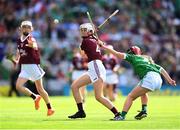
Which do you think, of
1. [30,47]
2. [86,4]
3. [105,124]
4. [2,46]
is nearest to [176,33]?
[86,4]

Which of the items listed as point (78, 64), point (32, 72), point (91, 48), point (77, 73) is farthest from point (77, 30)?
point (91, 48)

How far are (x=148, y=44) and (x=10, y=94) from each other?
8.40 m

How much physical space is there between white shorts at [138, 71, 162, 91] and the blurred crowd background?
66.1 feet

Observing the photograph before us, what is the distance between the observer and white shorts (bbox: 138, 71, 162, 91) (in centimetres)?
1955

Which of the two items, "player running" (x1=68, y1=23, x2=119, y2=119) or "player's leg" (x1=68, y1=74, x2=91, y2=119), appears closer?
"player running" (x1=68, y1=23, x2=119, y2=119)

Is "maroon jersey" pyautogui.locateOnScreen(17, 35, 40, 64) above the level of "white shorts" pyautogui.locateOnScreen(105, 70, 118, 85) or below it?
below

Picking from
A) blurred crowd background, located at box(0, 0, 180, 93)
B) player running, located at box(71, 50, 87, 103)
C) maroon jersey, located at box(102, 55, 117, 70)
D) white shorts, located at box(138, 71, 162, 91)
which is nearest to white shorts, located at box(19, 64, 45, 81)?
white shorts, located at box(138, 71, 162, 91)

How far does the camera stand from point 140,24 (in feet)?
142

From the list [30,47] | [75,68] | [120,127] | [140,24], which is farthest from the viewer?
[140,24]

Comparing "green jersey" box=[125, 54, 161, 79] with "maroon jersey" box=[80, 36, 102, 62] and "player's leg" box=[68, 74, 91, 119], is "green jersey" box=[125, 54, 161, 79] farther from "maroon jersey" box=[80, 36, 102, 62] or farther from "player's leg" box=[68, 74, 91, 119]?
"player's leg" box=[68, 74, 91, 119]

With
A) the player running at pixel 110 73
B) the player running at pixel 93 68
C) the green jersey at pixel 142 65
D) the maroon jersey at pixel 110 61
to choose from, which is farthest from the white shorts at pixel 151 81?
the maroon jersey at pixel 110 61

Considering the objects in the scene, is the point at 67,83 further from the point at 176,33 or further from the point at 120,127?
the point at 120,127

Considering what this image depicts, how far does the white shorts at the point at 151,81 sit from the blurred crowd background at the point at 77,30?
20.2 metres

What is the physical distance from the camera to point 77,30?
41.6m
